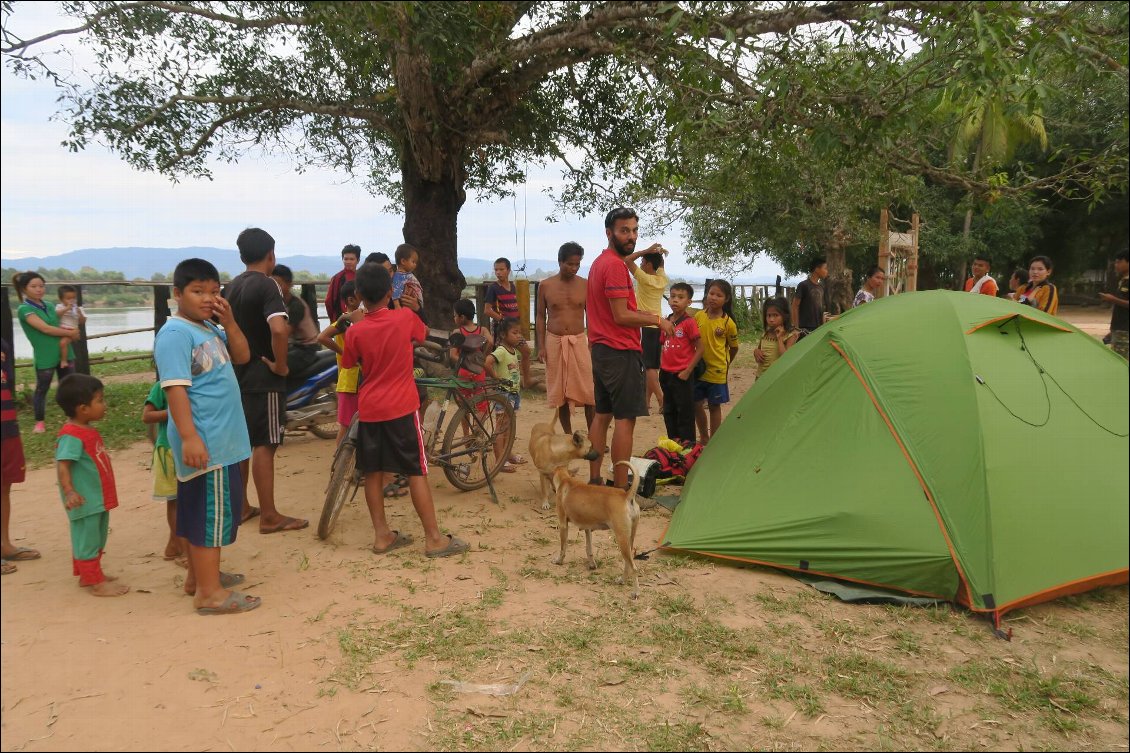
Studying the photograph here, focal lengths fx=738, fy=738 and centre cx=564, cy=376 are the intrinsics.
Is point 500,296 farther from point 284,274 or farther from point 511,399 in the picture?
point 511,399

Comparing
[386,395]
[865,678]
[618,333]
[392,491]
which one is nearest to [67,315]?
[392,491]

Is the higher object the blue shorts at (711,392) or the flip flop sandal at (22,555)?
the blue shorts at (711,392)

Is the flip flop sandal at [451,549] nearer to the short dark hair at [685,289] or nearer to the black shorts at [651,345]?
the short dark hair at [685,289]

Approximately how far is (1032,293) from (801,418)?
4.48 metres

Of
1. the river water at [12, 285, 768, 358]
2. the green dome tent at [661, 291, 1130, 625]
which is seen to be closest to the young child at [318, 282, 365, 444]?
the green dome tent at [661, 291, 1130, 625]

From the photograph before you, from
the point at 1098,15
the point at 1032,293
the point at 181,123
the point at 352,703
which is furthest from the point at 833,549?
the point at 181,123

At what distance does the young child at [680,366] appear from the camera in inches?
243

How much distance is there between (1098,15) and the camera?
17.3ft

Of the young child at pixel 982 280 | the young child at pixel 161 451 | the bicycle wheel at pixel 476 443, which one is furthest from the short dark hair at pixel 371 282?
the young child at pixel 982 280

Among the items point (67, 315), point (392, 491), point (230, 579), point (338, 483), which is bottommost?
point (230, 579)

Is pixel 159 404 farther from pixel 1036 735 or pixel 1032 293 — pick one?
pixel 1032 293

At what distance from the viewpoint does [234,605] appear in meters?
3.66

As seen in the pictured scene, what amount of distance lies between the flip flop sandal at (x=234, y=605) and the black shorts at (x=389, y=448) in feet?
3.22

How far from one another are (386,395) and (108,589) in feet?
5.65
